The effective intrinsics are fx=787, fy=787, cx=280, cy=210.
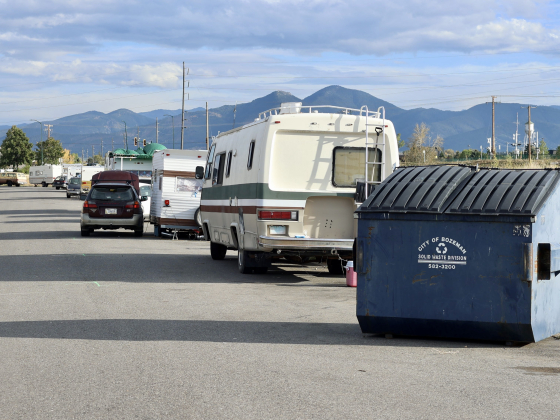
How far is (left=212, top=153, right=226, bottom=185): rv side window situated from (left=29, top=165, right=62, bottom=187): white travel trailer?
87723 mm

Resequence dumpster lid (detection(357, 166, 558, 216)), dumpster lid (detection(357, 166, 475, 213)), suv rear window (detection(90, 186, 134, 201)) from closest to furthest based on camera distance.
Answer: dumpster lid (detection(357, 166, 558, 216)), dumpster lid (detection(357, 166, 475, 213)), suv rear window (detection(90, 186, 134, 201))

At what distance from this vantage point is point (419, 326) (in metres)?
7.91

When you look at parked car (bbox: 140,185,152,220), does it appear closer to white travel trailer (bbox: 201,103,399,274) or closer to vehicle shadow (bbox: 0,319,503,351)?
white travel trailer (bbox: 201,103,399,274)

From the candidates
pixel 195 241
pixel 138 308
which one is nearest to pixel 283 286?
pixel 138 308

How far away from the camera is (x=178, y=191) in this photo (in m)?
23.5

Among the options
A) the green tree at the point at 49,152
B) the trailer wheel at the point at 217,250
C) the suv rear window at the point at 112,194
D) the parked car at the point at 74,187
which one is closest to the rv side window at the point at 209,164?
the trailer wheel at the point at 217,250

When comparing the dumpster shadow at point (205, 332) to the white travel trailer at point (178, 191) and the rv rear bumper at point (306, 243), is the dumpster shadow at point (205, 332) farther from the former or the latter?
the white travel trailer at point (178, 191)

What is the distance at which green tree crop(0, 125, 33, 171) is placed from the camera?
130 metres

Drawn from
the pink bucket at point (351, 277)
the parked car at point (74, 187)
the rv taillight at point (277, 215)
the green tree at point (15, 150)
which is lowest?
the pink bucket at point (351, 277)

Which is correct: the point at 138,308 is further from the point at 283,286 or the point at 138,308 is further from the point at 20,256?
the point at 20,256

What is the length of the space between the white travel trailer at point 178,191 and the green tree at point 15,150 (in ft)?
372

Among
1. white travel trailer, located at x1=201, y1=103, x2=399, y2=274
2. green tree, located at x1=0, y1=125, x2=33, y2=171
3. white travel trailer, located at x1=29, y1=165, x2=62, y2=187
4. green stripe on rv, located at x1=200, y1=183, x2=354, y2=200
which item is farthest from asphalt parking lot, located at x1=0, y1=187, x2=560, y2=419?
green tree, located at x1=0, y1=125, x2=33, y2=171

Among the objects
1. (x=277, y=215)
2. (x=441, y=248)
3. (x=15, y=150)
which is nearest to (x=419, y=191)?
(x=441, y=248)

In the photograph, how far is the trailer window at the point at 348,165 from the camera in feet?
43.6
